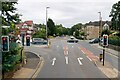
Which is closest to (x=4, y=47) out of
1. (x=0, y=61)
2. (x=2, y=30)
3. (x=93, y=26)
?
(x=0, y=61)

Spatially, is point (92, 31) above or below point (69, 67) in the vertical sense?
above

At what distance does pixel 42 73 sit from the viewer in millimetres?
29938

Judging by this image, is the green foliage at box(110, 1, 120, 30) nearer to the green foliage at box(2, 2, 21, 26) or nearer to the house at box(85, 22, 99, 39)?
the house at box(85, 22, 99, 39)

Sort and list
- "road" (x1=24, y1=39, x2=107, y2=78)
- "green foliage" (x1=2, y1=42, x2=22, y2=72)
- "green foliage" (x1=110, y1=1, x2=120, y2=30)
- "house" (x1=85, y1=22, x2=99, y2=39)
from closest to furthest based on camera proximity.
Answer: "green foliage" (x1=2, y1=42, x2=22, y2=72)
"road" (x1=24, y1=39, x2=107, y2=78)
"green foliage" (x1=110, y1=1, x2=120, y2=30)
"house" (x1=85, y1=22, x2=99, y2=39)

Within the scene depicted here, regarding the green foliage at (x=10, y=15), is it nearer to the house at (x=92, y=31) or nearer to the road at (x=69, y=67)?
the road at (x=69, y=67)

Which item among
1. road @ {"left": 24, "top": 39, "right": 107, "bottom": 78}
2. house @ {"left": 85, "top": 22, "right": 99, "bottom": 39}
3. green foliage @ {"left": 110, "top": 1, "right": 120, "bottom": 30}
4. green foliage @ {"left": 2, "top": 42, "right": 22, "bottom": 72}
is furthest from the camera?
house @ {"left": 85, "top": 22, "right": 99, "bottom": 39}

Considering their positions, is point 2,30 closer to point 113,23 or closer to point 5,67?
point 5,67

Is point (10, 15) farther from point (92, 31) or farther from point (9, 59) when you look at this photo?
point (92, 31)

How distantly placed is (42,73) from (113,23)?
88.1 m

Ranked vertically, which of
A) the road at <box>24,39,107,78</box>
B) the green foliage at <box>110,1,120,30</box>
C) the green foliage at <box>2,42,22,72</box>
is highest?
the green foliage at <box>110,1,120,30</box>

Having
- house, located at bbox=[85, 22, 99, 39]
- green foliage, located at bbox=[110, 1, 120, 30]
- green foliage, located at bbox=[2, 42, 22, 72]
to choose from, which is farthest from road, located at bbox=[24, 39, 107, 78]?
house, located at bbox=[85, 22, 99, 39]

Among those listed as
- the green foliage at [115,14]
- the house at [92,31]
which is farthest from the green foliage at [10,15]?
the house at [92,31]

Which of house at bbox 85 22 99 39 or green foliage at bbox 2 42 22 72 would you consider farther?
house at bbox 85 22 99 39

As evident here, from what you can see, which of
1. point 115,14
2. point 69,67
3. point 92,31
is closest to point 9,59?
point 69,67
